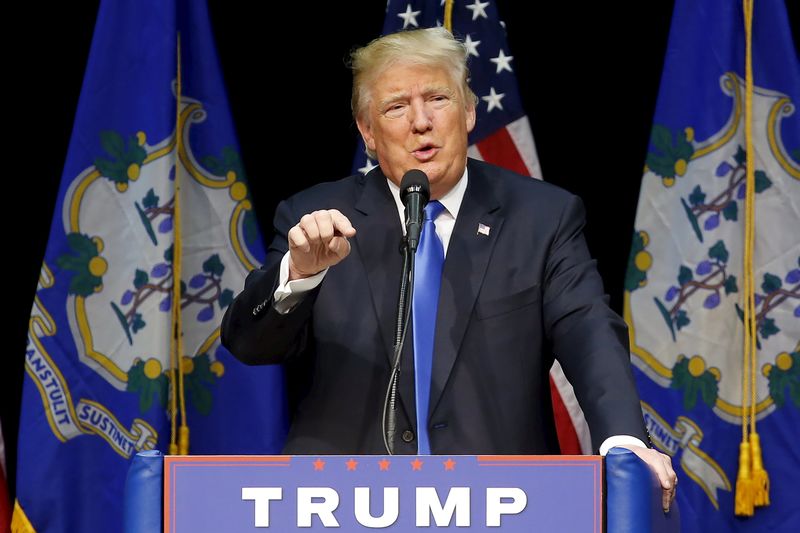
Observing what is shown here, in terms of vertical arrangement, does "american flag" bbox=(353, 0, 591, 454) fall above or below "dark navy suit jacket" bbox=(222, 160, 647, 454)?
above

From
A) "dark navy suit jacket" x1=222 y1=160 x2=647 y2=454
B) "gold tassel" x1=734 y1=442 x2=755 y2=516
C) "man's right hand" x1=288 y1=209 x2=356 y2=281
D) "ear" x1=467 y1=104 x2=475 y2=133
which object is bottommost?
"gold tassel" x1=734 y1=442 x2=755 y2=516

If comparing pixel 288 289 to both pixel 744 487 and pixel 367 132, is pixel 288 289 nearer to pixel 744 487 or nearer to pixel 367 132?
pixel 367 132

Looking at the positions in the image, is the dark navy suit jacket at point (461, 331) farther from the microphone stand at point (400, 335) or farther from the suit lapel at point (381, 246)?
the microphone stand at point (400, 335)

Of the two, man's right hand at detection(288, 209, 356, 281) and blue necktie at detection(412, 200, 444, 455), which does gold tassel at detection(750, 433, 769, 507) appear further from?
man's right hand at detection(288, 209, 356, 281)

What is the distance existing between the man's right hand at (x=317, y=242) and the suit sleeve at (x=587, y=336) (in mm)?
467

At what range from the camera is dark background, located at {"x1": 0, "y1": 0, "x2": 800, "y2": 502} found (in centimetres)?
382

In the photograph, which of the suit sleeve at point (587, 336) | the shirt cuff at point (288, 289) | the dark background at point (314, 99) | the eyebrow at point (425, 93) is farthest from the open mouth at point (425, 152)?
A: the dark background at point (314, 99)

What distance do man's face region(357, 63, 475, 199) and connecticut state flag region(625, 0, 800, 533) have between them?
48.4 inches

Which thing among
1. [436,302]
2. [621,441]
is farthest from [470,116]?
[621,441]

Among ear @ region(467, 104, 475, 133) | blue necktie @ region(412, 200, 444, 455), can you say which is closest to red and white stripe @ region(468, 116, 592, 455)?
ear @ region(467, 104, 475, 133)

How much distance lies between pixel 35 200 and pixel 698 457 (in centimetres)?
204

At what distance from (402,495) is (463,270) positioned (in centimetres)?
76

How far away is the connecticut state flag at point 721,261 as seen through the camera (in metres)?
3.49

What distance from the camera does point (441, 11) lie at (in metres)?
3.73
